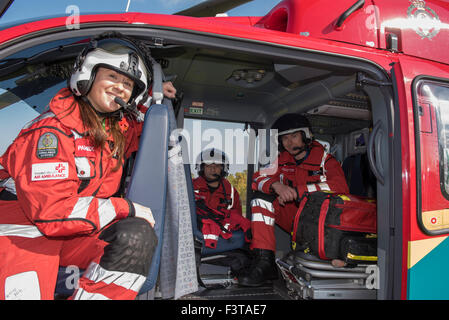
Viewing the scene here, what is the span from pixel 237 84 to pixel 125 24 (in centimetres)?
180

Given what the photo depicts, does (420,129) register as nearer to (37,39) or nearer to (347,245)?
(347,245)

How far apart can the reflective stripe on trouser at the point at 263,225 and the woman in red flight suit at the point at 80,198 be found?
147cm

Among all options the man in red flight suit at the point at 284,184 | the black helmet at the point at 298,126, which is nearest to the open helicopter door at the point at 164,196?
the man in red flight suit at the point at 284,184

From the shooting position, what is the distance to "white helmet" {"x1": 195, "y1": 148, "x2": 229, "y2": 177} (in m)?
3.77

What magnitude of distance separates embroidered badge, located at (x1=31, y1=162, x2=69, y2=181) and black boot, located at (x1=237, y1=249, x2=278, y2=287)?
1695 mm

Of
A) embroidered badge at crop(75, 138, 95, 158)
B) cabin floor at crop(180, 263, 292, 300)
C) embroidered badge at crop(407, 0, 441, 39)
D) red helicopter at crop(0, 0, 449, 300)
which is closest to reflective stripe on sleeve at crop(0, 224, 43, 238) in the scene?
embroidered badge at crop(75, 138, 95, 158)

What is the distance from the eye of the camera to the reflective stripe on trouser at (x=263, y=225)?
8.63ft

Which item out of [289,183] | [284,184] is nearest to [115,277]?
[284,184]

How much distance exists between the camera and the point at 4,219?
4.49ft

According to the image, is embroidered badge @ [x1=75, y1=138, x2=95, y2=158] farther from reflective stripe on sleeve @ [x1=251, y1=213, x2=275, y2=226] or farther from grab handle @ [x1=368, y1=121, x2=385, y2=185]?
reflective stripe on sleeve @ [x1=251, y1=213, x2=275, y2=226]

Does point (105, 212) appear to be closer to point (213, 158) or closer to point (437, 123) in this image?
point (437, 123)

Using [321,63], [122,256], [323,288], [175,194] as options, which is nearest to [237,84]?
[321,63]

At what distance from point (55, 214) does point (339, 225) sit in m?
1.60

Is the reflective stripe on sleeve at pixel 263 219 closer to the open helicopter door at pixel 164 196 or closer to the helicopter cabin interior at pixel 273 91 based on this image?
the helicopter cabin interior at pixel 273 91
